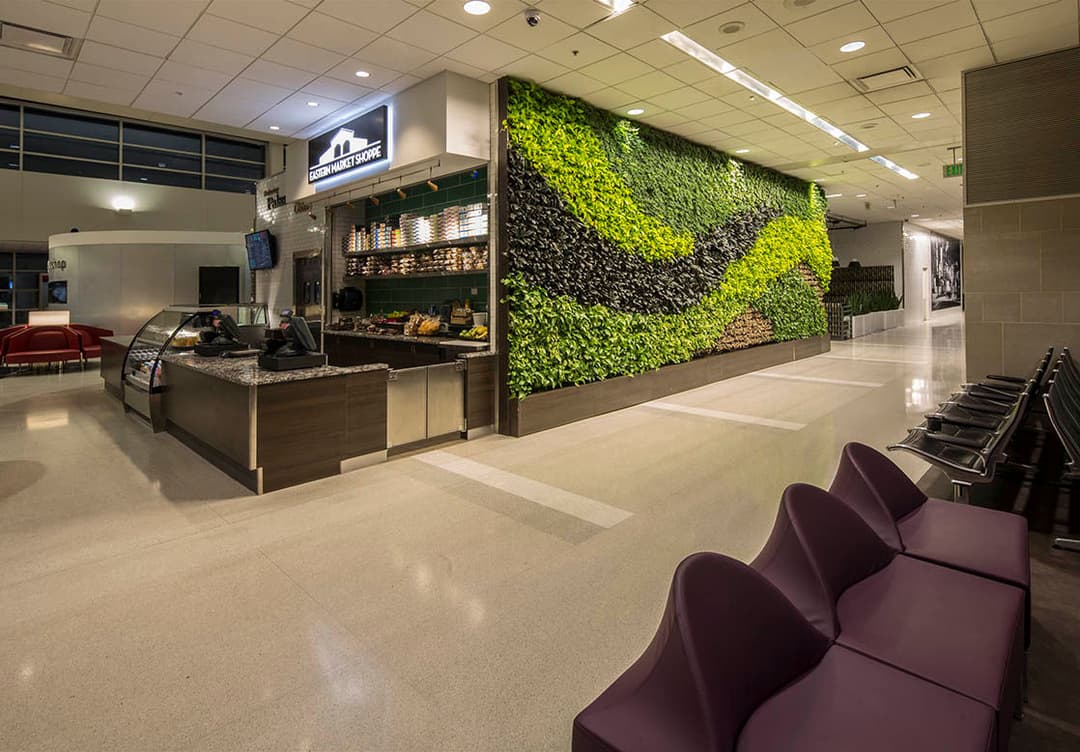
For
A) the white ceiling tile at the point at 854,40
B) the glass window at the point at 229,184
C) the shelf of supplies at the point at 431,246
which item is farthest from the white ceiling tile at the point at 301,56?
the glass window at the point at 229,184

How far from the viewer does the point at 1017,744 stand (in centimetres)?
184

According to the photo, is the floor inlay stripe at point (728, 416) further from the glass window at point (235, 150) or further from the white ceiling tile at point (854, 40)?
the glass window at point (235, 150)

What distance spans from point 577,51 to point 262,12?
2.59 meters

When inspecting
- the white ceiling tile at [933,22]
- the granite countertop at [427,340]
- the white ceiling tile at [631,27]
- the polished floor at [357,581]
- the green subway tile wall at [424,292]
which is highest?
the white ceiling tile at [933,22]

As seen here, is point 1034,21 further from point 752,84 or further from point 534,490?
point 534,490

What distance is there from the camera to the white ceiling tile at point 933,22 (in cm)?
473

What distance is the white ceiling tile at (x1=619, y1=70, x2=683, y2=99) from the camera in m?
5.98

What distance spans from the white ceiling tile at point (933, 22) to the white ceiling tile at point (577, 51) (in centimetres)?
242

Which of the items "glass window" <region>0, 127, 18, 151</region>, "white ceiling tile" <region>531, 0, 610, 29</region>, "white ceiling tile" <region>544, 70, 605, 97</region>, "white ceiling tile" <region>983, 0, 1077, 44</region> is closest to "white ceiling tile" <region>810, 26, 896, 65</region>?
"white ceiling tile" <region>983, 0, 1077, 44</region>

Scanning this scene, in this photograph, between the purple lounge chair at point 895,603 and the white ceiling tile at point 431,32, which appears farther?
the white ceiling tile at point 431,32

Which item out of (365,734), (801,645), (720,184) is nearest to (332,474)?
(365,734)

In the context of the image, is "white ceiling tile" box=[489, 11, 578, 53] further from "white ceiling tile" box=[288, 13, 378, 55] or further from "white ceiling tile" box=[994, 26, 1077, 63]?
"white ceiling tile" box=[994, 26, 1077, 63]

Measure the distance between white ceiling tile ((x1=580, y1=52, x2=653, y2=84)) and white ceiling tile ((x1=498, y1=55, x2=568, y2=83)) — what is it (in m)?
0.28

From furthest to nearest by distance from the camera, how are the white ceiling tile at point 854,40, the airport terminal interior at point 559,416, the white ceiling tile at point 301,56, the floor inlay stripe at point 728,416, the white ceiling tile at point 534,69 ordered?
the floor inlay stripe at point 728,416 < the white ceiling tile at point 534,69 < the white ceiling tile at point 854,40 < the white ceiling tile at point 301,56 < the airport terminal interior at point 559,416
